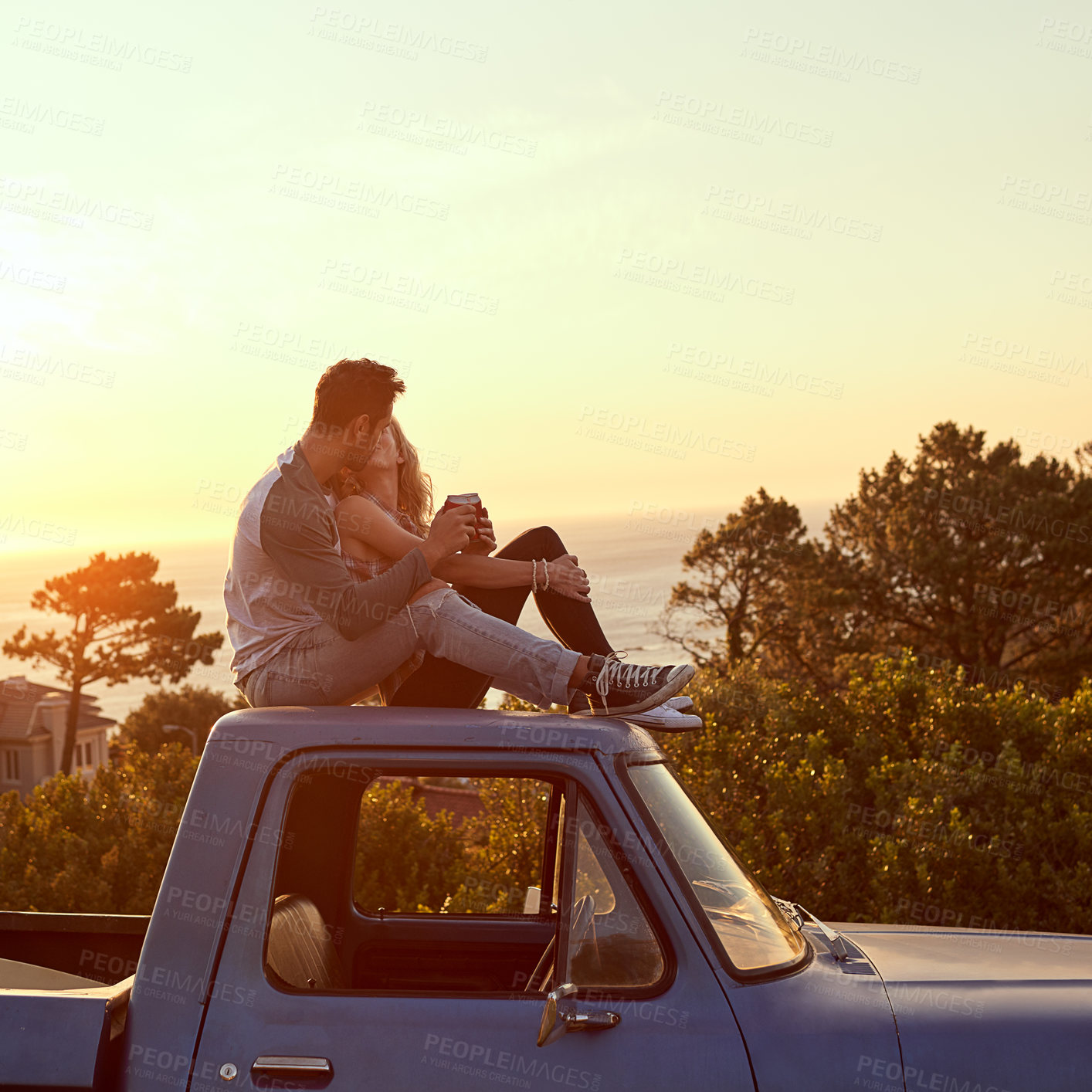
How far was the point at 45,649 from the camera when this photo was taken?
1911 inches

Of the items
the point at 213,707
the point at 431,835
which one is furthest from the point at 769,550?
the point at 213,707

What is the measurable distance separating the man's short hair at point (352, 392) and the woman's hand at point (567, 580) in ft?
2.71

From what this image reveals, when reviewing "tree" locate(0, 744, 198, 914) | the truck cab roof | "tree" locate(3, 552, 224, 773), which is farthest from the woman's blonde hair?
"tree" locate(3, 552, 224, 773)

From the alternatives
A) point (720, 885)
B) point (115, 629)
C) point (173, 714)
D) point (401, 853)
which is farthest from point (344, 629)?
point (173, 714)

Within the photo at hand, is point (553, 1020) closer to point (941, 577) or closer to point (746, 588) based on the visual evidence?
point (941, 577)

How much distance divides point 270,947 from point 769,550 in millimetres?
38808

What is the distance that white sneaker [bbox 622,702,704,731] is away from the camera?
10.1 feet

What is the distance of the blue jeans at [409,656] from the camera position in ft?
10.4

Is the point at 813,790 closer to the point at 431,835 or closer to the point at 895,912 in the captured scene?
the point at 895,912

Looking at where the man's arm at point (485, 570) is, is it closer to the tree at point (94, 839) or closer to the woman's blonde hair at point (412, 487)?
the woman's blonde hair at point (412, 487)

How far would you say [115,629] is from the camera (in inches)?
1962

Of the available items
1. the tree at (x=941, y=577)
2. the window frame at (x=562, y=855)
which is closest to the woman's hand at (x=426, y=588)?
the window frame at (x=562, y=855)

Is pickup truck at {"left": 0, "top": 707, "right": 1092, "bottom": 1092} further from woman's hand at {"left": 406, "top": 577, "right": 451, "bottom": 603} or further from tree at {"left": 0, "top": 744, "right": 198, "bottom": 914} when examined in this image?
tree at {"left": 0, "top": 744, "right": 198, "bottom": 914}

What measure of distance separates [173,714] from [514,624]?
61.5 metres
